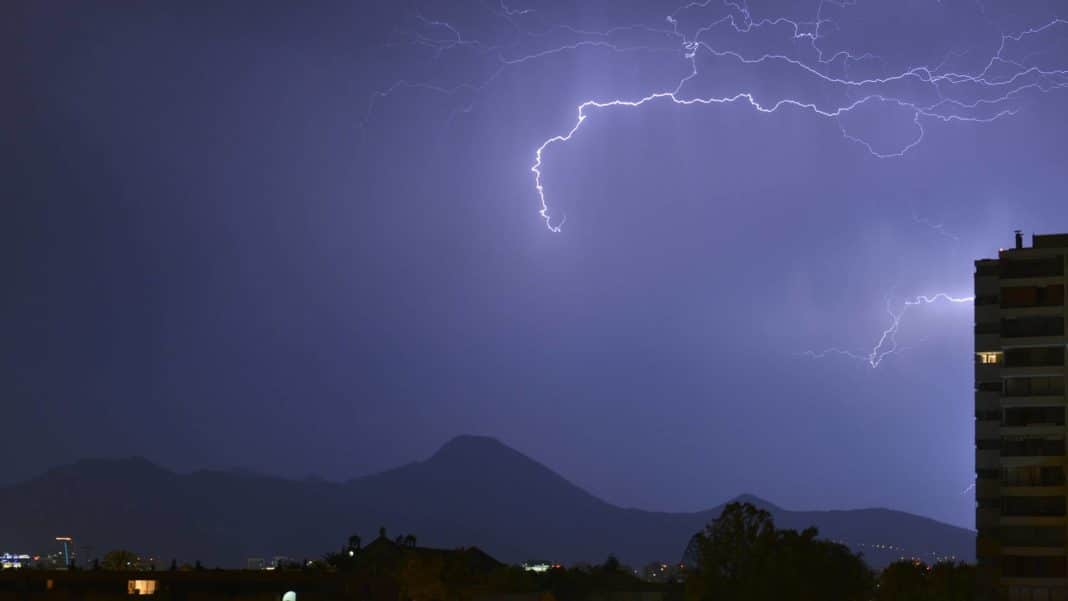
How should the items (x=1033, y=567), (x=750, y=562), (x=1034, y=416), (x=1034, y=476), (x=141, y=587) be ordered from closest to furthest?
1. (x=750, y=562)
2. (x=141, y=587)
3. (x=1033, y=567)
4. (x=1034, y=476)
5. (x=1034, y=416)

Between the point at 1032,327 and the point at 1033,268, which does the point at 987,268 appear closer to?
the point at 1033,268

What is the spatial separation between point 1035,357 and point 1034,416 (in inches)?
99.0

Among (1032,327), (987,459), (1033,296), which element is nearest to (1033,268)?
(1033,296)

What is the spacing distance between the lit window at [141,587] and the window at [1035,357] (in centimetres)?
3653

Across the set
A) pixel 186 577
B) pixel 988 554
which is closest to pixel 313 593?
pixel 186 577

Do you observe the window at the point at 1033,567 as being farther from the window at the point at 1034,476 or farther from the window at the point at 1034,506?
the window at the point at 1034,476

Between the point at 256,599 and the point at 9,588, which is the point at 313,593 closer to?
the point at 256,599

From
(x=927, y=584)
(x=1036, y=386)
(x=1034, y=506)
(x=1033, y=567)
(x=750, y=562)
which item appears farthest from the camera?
(x=927, y=584)

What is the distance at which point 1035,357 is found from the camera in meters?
61.5

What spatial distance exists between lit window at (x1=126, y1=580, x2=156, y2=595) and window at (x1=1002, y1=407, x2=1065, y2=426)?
36.0 m

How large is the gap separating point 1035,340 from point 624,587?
27599 millimetres

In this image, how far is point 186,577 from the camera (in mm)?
60312

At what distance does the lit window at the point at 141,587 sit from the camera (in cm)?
5516

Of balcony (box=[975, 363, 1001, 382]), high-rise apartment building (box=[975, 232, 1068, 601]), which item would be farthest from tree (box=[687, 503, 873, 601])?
balcony (box=[975, 363, 1001, 382])
